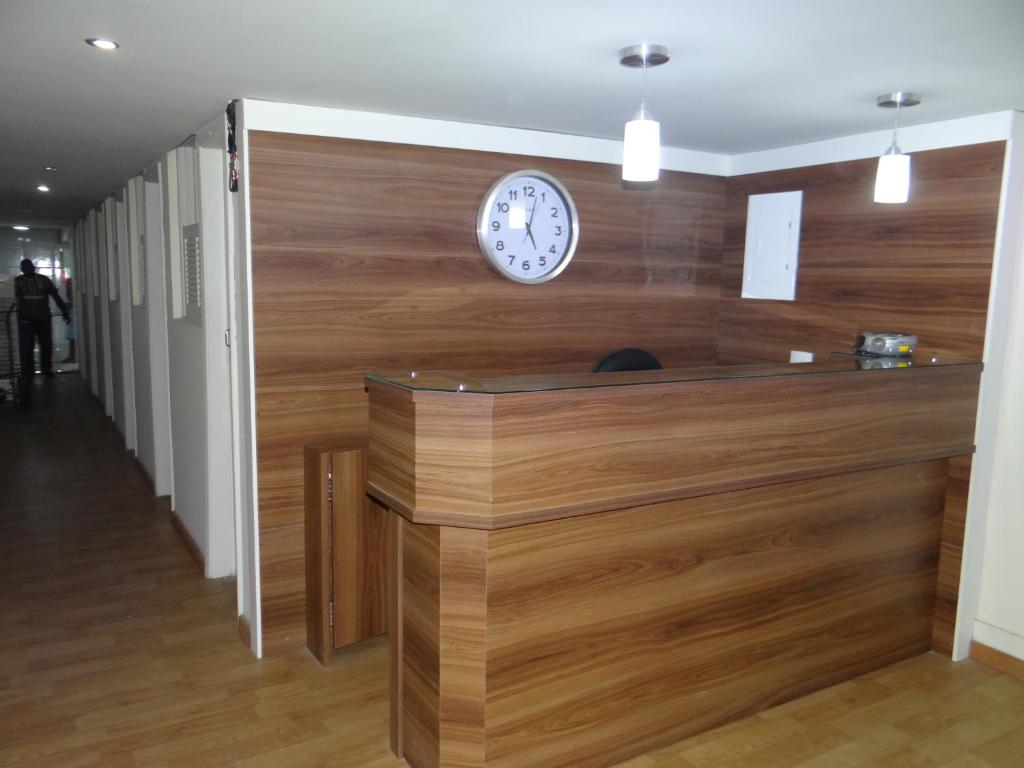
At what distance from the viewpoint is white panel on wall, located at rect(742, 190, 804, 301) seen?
3.86 m

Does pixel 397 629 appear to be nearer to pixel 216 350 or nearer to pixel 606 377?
pixel 606 377

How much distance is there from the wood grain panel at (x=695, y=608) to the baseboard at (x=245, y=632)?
1429mm

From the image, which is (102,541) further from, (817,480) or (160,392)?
(817,480)

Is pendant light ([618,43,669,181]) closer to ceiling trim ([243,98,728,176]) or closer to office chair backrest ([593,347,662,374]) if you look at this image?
office chair backrest ([593,347,662,374])

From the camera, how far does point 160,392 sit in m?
5.27

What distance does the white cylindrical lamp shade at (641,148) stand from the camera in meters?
2.24

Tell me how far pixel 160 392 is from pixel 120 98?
2.73 m

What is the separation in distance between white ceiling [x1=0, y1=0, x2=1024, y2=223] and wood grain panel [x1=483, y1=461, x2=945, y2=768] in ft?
4.66

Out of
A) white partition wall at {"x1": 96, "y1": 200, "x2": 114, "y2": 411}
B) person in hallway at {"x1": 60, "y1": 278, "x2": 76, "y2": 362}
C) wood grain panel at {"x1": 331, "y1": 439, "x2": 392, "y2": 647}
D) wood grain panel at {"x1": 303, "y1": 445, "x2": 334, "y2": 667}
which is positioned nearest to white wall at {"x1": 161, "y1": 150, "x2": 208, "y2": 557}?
wood grain panel at {"x1": 303, "y1": 445, "x2": 334, "y2": 667}

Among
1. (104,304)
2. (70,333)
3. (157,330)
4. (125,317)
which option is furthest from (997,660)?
(70,333)

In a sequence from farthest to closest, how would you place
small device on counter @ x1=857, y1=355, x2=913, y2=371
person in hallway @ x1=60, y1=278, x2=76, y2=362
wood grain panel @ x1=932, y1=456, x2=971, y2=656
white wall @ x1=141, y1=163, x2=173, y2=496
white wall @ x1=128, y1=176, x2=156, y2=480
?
person in hallway @ x1=60, y1=278, x2=76, y2=362
white wall @ x1=128, y1=176, x2=156, y2=480
white wall @ x1=141, y1=163, x2=173, y2=496
wood grain panel @ x1=932, y1=456, x2=971, y2=656
small device on counter @ x1=857, y1=355, x2=913, y2=371

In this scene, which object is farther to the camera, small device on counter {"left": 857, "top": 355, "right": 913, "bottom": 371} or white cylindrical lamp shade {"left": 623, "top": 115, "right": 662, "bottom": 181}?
small device on counter {"left": 857, "top": 355, "right": 913, "bottom": 371}

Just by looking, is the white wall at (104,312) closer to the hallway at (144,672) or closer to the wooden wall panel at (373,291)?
the hallway at (144,672)

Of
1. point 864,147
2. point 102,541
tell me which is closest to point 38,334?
point 102,541
